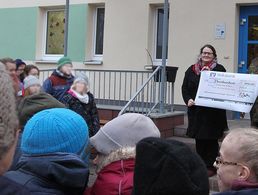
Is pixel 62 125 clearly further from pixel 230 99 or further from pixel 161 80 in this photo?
pixel 161 80

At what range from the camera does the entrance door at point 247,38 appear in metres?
9.94

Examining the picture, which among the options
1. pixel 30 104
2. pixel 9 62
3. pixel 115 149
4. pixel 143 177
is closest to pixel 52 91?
pixel 9 62

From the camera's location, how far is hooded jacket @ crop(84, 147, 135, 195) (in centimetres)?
221

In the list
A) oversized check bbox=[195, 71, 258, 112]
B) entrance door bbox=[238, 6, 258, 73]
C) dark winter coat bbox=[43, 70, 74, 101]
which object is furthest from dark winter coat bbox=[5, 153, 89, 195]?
entrance door bbox=[238, 6, 258, 73]

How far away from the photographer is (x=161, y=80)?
342 inches

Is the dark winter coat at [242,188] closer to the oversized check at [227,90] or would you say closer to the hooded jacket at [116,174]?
the hooded jacket at [116,174]

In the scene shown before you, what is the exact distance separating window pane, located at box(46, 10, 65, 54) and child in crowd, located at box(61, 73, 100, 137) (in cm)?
724

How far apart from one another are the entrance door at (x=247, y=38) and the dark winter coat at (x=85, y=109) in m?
4.88

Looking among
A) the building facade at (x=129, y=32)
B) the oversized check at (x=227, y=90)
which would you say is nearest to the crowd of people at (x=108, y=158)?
the oversized check at (x=227, y=90)

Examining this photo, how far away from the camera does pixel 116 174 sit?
2.27m

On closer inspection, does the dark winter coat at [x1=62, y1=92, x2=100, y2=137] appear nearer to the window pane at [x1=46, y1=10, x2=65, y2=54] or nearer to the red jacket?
the red jacket

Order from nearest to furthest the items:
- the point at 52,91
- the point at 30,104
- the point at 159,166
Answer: the point at 159,166 → the point at 30,104 → the point at 52,91

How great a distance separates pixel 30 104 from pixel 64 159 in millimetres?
1061

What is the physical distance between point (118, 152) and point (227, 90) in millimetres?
4059
